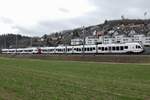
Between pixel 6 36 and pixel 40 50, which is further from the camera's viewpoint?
pixel 6 36

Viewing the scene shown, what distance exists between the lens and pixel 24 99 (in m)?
13.6

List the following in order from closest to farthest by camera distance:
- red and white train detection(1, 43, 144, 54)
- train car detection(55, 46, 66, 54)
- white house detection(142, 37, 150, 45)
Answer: red and white train detection(1, 43, 144, 54)
train car detection(55, 46, 66, 54)
white house detection(142, 37, 150, 45)

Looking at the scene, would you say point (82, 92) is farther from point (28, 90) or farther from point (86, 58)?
point (86, 58)

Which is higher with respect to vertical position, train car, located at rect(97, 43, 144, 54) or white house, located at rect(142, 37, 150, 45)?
white house, located at rect(142, 37, 150, 45)

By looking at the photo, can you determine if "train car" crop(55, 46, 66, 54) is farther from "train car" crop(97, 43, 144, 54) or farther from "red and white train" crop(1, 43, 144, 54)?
"train car" crop(97, 43, 144, 54)

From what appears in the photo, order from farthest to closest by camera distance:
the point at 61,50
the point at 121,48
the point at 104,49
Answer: the point at 61,50, the point at 104,49, the point at 121,48

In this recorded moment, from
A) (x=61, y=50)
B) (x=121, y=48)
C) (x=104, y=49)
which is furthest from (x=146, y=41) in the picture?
(x=121, y=48)

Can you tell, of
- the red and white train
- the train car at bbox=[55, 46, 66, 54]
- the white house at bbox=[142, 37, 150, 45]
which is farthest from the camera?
the white house at bbox=[142, 37, 150, 45]

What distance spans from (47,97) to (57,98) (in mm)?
462

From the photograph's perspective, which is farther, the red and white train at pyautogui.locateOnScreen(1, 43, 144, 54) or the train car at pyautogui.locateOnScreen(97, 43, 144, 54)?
the red and white train at pyautogui.locateOnScreen(1, 43, 144, 54)

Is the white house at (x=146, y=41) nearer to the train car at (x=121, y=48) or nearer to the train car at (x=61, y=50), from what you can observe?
the train car at (x=61, y=50)

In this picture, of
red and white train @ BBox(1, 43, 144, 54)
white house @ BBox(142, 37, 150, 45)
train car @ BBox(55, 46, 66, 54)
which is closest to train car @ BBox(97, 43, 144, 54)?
red and white train @ BBox(1, 43, 144, 54)

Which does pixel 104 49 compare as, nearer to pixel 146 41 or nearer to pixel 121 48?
pixel 121 48

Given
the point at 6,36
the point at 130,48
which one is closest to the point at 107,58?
the point at 130,48
